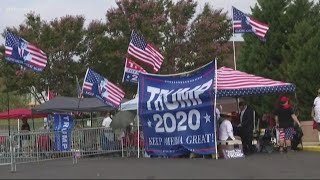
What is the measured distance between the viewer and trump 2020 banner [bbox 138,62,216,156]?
1675cm

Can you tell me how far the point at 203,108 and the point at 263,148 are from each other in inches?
122

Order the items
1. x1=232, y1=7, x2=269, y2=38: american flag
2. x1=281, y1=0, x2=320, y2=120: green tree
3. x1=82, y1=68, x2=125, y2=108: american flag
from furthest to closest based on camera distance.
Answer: x1=281, y1=0, x2=320, y2=120: green tree, x1=232, y1=7, x2=269, y2=38: american flag, x1=82, y1=68, x2=125, y2=108: american flag

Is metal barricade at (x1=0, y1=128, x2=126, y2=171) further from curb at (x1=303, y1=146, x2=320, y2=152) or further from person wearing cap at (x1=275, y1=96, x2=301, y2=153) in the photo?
curb at (x1=303, y1=146, x2=320, y2=152)

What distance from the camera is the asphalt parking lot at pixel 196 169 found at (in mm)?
12633

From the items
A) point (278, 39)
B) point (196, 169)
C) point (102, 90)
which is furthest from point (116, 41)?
point (196, 169)

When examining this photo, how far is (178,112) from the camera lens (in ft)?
57.7

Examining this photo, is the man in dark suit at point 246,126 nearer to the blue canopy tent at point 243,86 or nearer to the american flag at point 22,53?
the blue canopy tent at point 243,86

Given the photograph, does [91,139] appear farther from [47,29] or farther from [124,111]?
[47,29]

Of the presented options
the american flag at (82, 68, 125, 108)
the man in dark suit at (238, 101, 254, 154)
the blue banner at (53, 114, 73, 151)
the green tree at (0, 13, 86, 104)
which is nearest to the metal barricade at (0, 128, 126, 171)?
the blue banner at (53, 114, 73, 151)

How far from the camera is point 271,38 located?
2673cm

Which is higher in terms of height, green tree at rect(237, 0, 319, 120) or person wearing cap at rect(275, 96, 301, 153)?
green tree at rect(237, 0, 319, 120)

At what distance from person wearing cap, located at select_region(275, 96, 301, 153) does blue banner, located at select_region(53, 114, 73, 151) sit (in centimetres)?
671

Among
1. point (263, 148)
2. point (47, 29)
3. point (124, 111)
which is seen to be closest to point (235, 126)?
point (263, 148)

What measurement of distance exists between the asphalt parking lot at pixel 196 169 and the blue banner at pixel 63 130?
2235mm
